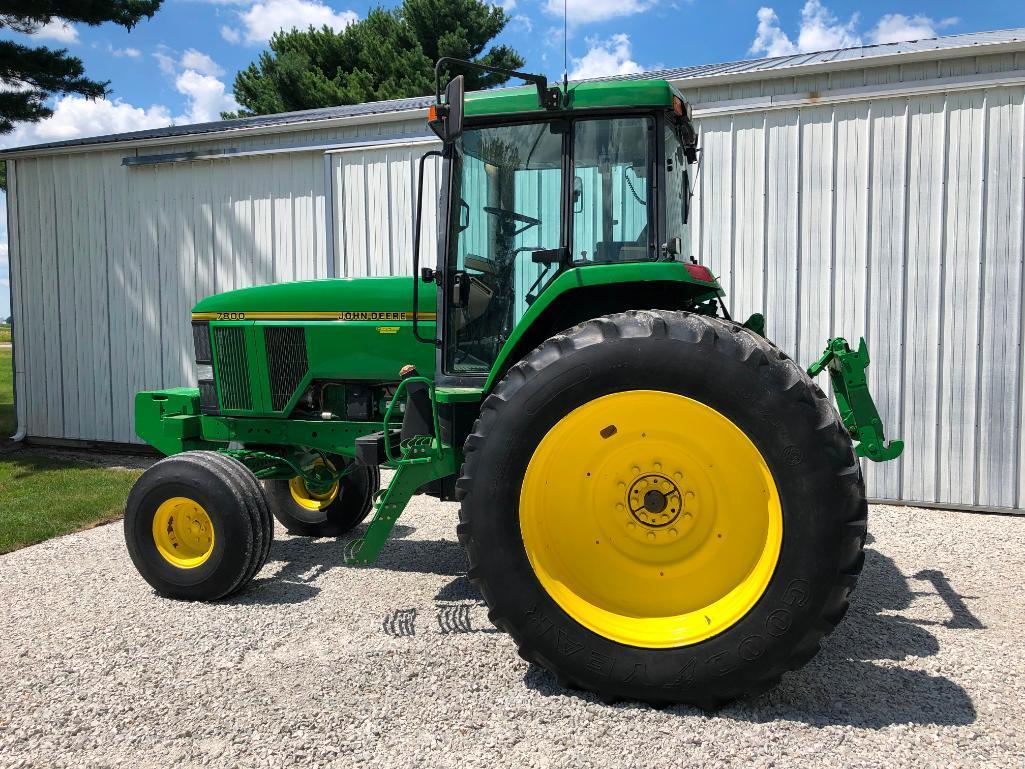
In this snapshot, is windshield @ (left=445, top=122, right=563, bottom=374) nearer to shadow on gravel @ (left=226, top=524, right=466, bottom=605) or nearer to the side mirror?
the side mirror

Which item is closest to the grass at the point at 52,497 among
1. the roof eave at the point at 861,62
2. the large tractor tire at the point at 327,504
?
the large tractor tire at the point at 327,504

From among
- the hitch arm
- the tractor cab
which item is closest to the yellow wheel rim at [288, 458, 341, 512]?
the tractor cab

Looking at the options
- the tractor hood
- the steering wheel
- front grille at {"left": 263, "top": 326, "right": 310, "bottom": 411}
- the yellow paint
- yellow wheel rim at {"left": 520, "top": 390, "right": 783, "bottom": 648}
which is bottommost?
yellow wheel rim at {"left": 520, "top": 390, "right": 783, "bottom": 648}

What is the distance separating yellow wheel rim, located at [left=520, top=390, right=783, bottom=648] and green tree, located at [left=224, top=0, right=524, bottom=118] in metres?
17.6

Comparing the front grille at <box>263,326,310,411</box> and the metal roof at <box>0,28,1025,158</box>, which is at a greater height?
the metal roof at <box>0,28,1025,158</box>

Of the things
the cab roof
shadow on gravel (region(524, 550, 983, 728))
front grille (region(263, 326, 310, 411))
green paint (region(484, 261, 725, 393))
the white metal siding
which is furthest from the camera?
the white metal siding

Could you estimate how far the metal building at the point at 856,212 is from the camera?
5594 millimetres

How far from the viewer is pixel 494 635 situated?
3.42 m

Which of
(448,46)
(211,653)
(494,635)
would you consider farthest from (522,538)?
(448,46)

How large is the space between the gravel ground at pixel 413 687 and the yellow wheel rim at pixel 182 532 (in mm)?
247

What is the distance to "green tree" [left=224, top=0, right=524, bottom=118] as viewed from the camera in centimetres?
1933

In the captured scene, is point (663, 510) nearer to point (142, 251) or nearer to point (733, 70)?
point (733, 70)

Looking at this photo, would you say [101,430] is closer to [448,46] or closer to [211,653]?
[211,653]

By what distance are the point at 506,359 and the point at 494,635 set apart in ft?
4.04
